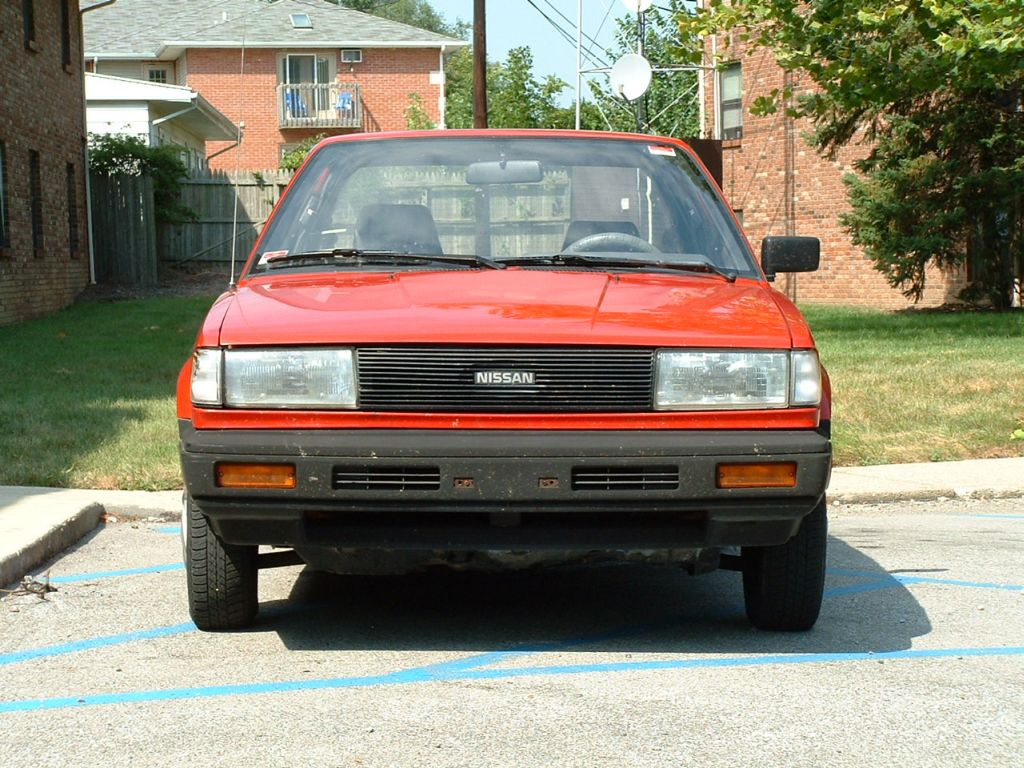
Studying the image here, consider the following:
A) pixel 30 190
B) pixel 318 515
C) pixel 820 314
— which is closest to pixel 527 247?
pixel 318 515

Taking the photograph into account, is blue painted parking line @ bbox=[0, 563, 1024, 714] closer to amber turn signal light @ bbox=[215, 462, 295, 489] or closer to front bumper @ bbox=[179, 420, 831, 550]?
front bumper @ bbox=[179, 420, 831, 550]

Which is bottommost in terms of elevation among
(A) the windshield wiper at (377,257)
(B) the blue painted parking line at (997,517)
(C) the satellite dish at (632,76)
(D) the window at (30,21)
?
(B) the blue painted parking line at (997,517)

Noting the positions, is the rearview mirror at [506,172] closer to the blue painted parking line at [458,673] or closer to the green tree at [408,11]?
the blue painted parking line at [458,673]

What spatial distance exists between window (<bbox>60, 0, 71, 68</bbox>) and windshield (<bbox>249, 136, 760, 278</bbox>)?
1988 centimetres

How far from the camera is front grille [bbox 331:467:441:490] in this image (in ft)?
15.0

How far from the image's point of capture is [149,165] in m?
30.0

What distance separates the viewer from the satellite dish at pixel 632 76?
22.6 meters

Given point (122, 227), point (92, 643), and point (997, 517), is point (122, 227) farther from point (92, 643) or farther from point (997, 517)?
point (92, 643)

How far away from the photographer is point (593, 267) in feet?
18.1

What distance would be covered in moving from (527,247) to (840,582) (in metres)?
1.98

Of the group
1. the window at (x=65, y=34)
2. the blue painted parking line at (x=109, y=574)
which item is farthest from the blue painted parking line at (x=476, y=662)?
the window at (x=65, y=34)

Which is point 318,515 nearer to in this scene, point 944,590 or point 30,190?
point 944,590

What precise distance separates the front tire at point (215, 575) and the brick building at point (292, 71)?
148 feet

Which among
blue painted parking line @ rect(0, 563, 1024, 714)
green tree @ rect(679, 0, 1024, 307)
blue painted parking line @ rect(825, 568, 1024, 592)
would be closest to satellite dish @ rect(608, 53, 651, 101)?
green tree @ rect(679, 0, 1024, 307)
